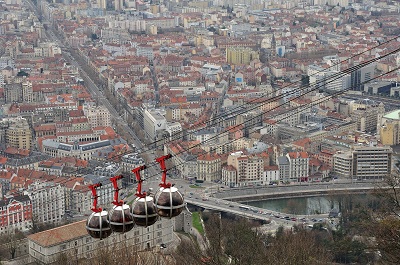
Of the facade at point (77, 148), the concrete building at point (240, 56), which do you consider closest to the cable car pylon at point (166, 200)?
the facade at point (77, 148)

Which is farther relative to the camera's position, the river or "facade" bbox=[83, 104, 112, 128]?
"facade" bbox=[83, 104, 112, 128]

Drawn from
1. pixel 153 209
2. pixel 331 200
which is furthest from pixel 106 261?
pixel 331 200

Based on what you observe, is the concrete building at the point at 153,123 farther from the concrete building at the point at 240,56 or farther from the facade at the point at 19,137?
the concrete building at the point at 240,56

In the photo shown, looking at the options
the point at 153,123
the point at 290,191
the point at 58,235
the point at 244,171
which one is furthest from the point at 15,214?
the point at 153,123

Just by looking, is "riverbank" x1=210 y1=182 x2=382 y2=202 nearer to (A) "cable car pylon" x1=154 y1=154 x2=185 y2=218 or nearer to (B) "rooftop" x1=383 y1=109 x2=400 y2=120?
(B) "rooftop" x1=383 y1=109 x2=400 y2=120

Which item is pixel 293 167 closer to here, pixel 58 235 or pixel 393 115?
pixel 393 115

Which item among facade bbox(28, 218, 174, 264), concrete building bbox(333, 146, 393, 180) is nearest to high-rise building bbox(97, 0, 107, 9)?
concrete building bbox(333, 146, 393, 180)

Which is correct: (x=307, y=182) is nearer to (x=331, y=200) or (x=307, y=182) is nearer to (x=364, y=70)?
(x=331, y=200)

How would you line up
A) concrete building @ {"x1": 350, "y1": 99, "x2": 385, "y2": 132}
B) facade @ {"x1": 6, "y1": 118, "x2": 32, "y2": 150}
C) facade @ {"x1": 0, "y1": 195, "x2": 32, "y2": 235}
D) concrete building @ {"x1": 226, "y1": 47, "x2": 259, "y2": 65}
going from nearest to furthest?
facade @ {"x1": 0, "y1": 195, "x2": 32, "y2": 235} < facade @ {"x1": 6, "y1": 118, "x2": 32, "y2": 150} < concrete building @ {"x1": 350, "y1": 99, "x2": 385, "y2": 132} < concrete building @ {"x1": 226, "y1": 47, "x2": 259, "y2": 65}

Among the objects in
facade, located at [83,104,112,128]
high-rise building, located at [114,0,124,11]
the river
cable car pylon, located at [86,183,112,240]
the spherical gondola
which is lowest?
the river

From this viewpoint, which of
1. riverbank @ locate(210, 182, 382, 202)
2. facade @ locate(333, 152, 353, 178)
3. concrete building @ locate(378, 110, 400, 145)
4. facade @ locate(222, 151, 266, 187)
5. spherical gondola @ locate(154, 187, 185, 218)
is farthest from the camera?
concrete building @ locate(378, 110, 400, 145)
